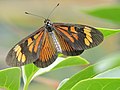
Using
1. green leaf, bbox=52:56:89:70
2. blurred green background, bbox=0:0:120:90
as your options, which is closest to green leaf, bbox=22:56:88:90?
green leaf, bbox=52:56:89:70

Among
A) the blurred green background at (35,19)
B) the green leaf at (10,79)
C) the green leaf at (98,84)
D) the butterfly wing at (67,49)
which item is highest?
the blurred green background at (35,19)

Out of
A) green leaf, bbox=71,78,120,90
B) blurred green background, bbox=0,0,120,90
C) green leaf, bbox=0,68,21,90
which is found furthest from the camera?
blurred green background, bbox=0,0,120,90

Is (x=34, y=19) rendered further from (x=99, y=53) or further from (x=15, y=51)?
(x=15, y=51)

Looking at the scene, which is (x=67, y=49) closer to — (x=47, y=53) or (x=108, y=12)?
(x=47, y=53)

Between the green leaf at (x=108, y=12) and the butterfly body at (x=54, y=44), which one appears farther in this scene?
the green leaf at (x=108, y=12)

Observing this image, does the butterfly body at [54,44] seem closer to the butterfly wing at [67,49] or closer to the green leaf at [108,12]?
the butterfly wing at [67,49]

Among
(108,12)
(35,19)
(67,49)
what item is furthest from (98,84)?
(35,19)

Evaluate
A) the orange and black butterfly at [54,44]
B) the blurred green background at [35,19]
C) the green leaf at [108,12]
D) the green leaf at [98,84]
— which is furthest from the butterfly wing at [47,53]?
the blurred green background at [35,19]

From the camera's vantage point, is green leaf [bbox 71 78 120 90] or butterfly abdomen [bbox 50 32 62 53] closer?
green leaf [bbox 71 78 120 90]

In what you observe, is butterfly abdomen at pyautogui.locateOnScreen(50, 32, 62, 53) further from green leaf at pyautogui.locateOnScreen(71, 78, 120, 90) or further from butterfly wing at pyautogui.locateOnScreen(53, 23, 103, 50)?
green leaf at pyautogui.locateOnScreen(71, 78, 120, 90)

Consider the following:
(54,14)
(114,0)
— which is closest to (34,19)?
(54,14)
